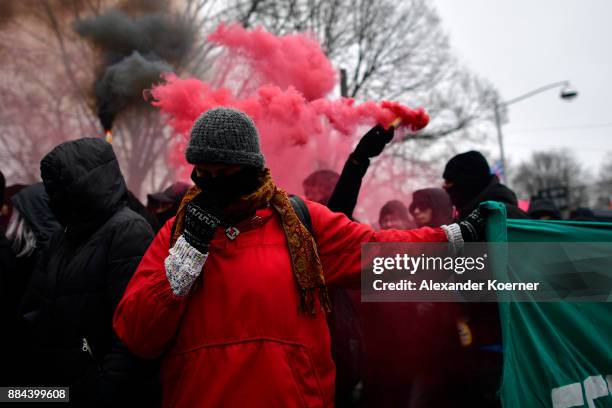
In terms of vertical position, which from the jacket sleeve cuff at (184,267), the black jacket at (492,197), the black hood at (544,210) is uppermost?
the black hood at (544,210)

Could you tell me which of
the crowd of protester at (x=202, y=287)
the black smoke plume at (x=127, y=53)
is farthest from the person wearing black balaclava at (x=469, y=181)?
the black smoke plume at (x=127, y=53)

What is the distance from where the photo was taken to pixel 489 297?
7.88 feet

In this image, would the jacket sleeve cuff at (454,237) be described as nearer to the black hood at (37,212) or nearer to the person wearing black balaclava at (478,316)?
the person wearing black balaclava at (478,316)

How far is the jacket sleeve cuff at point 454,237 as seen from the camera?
2084 millimetres

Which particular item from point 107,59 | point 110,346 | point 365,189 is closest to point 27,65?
point 107,59

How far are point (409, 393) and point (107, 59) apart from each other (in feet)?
22.6

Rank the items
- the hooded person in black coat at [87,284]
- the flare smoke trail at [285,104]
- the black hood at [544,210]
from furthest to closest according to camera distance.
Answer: the black hood at [544,210], the flare smoke trail at [285,104], the hooded person in black coat at [87,284]

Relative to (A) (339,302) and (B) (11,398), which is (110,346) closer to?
(B) (11,398)

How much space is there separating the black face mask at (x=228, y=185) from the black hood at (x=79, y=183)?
2.24 feet

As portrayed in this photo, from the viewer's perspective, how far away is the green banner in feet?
7.30

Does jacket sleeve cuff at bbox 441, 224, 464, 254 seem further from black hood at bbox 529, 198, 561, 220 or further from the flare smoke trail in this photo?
black hood at bbox 529, 198, 561, 220

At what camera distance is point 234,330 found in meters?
1.76

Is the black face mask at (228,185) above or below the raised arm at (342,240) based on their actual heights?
above

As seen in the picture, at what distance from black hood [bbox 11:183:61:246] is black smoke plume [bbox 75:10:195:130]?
11.2ft
